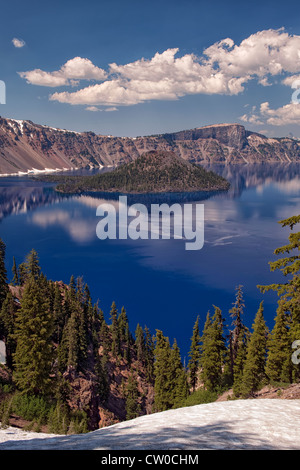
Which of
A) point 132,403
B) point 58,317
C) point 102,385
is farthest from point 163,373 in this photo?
point 58,317

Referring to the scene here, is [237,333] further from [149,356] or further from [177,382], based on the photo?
[149,356]

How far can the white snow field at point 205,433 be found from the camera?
8352 mm

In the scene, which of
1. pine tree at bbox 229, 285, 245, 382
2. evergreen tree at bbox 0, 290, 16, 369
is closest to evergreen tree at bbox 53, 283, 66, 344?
evergreen tree at bbox 0, 290, 16, 369

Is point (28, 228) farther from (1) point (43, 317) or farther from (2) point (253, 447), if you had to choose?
(2) point (253, 447)

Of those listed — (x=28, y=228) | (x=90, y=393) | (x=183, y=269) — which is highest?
(x=28, y=228)

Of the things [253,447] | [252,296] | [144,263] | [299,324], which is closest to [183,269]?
[144,263]

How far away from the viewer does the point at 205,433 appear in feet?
32.7

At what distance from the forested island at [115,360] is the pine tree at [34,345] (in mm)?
95

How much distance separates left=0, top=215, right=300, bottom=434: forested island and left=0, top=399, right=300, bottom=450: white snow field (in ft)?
23.0

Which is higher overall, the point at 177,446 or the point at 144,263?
the point at 177,446

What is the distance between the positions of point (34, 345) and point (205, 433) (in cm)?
2513
